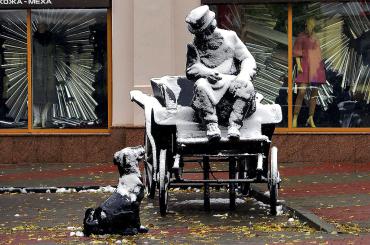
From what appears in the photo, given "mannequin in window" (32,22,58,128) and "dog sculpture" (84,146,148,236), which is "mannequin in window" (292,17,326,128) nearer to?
"mannequin in window" (32,22,58,128)

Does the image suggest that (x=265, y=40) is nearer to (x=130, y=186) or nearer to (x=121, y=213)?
(x=130, y=186)

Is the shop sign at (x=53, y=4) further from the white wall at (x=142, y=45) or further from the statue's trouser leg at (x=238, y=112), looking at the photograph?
the statue's trouser leg at (x=238, y=112)

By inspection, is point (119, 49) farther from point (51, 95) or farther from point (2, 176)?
point (2, 176)

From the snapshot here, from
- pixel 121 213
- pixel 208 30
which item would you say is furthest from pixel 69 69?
pixel 121 213

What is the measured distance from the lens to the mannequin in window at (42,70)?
67.1ft

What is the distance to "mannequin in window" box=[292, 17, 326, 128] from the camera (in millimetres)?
19969

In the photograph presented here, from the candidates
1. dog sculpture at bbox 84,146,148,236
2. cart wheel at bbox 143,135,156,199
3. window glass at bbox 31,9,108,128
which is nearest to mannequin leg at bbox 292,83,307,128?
window glass at bbox 31,9,108,128

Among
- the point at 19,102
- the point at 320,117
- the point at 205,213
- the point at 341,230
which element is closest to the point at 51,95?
the point at 19,102

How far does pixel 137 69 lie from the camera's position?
1945 centimetres

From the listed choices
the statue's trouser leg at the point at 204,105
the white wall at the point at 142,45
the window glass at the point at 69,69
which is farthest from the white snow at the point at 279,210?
the window glass at the point at 69,69

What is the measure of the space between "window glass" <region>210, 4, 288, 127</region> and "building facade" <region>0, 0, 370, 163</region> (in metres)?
0.02

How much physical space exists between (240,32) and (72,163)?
388cm

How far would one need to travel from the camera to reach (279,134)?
19625 mm

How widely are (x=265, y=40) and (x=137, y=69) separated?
2.47 metres
